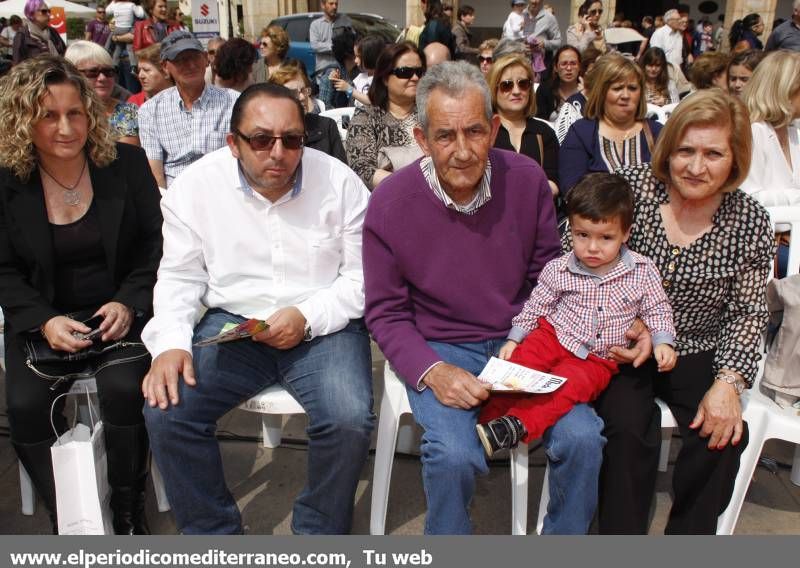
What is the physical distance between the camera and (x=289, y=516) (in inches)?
107

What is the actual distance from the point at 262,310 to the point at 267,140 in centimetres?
67

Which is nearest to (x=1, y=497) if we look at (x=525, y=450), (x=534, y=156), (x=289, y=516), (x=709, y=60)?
(x=289, y=516)

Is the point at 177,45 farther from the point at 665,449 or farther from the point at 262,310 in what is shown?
the point at 665,449

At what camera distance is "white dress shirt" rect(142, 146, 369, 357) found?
2559 mm

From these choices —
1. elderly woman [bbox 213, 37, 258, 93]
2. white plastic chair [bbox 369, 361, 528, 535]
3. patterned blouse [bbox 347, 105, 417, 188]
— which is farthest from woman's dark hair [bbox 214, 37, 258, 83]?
white plastic chair [bbox 369, 361, 528, 535]

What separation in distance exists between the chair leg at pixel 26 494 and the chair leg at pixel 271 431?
96 centimetres

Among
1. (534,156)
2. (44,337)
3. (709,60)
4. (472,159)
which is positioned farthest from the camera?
(709,60)

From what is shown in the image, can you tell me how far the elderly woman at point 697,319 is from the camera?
90.4 inches

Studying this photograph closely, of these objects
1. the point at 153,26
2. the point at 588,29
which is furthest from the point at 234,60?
the point at 588,29

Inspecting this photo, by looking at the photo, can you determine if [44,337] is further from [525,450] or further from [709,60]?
[709,60]

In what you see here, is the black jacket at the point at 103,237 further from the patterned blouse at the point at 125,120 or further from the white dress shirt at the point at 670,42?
the white dress shirt at the point at 670,42

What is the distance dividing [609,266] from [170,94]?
3028mm

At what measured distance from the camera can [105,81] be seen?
4461 millimetres

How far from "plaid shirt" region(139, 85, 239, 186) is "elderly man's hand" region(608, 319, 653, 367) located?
9.04 feet
